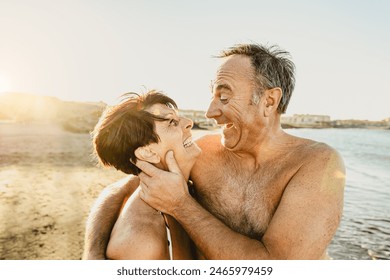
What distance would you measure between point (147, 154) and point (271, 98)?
1.20 m

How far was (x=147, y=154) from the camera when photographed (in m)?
2.84

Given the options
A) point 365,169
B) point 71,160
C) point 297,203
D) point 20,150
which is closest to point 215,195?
point 297,203

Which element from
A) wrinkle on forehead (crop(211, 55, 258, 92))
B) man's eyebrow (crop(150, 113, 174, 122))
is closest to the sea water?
wrinkle on forehead (crop(211, 55, 258, 92))

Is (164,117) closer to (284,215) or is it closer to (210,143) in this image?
(210,143)

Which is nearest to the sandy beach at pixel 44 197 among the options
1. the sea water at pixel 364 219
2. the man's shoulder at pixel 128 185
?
the man's shoulder at pixel 128 185

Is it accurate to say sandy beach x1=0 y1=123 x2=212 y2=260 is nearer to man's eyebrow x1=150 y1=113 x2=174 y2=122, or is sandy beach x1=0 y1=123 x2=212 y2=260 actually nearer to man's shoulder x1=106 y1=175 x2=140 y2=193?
man's shoulder x1=106 y1=175 x2=140 y2=193

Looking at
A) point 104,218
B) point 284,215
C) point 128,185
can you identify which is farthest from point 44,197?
point 284,215

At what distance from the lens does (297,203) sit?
2.60m

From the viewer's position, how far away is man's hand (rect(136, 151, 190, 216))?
269 centimetres

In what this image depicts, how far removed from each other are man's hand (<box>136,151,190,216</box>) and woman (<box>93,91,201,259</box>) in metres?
0.08

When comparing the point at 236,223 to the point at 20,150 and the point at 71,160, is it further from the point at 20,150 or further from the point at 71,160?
the point at 20,150

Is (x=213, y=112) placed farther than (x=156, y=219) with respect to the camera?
Yes
